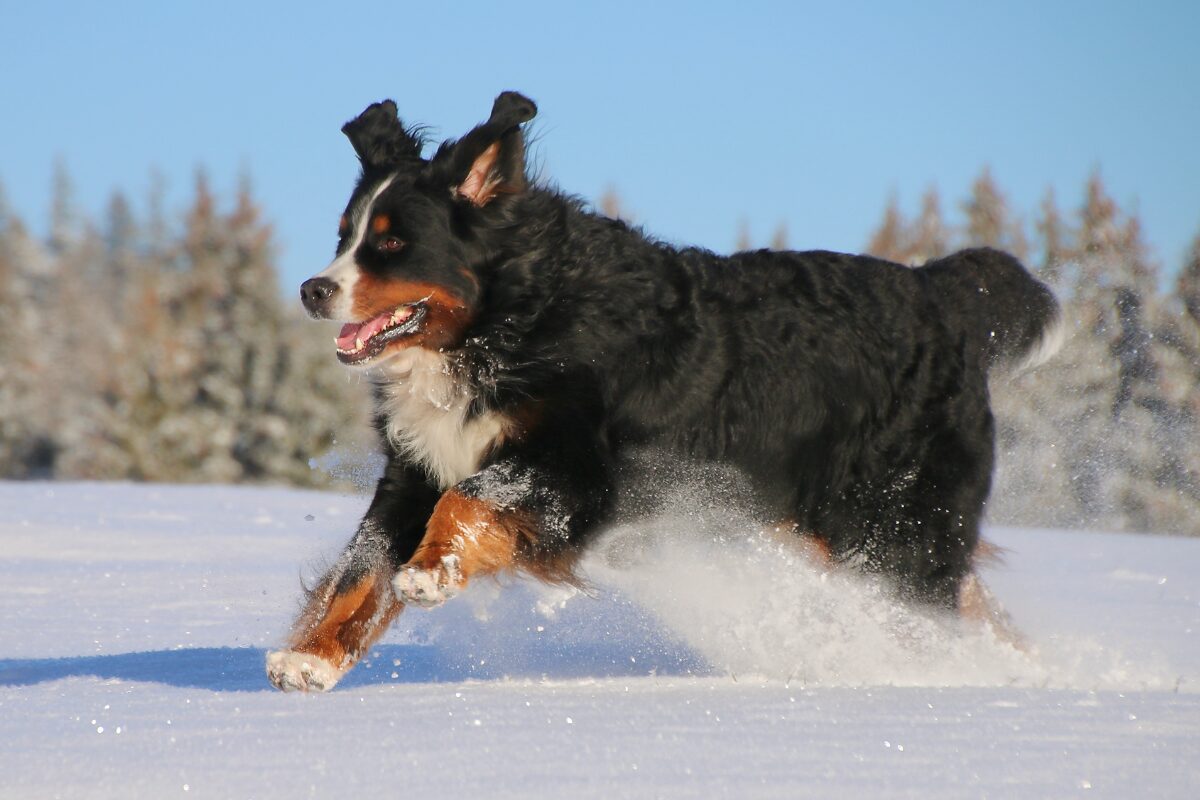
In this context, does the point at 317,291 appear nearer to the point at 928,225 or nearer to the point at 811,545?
the point at 811,545

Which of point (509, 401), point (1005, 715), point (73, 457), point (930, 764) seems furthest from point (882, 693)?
point (73, 457)

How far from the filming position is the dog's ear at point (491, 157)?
4.57 m

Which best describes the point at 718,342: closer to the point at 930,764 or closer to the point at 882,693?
the point at 882,693

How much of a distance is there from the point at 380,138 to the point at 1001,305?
8.87ft

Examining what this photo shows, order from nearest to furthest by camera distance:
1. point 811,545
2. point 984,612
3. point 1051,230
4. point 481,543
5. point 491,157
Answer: point 481,543 < point 491,157 < point 811,545 < point 984,612 < point 1051,230

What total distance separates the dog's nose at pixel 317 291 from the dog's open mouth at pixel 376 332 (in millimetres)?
173

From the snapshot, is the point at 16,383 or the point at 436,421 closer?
the point at 436,421

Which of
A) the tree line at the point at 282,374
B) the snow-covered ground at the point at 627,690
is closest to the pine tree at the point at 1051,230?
the tree line at the point at 282,374

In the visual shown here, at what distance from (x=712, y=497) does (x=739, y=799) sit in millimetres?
2298

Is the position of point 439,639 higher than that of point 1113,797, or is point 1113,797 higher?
point 1113,797

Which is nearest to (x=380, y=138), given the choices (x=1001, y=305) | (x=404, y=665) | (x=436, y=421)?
(x=436, y=421)

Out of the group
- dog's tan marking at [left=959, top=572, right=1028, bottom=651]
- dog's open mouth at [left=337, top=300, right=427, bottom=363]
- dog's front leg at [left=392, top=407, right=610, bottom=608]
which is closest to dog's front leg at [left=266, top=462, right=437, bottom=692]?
dog's front leg at [left=392, top=407, right=610, bottom=608]

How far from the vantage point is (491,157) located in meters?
4.62

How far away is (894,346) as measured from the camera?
5.09 metres
